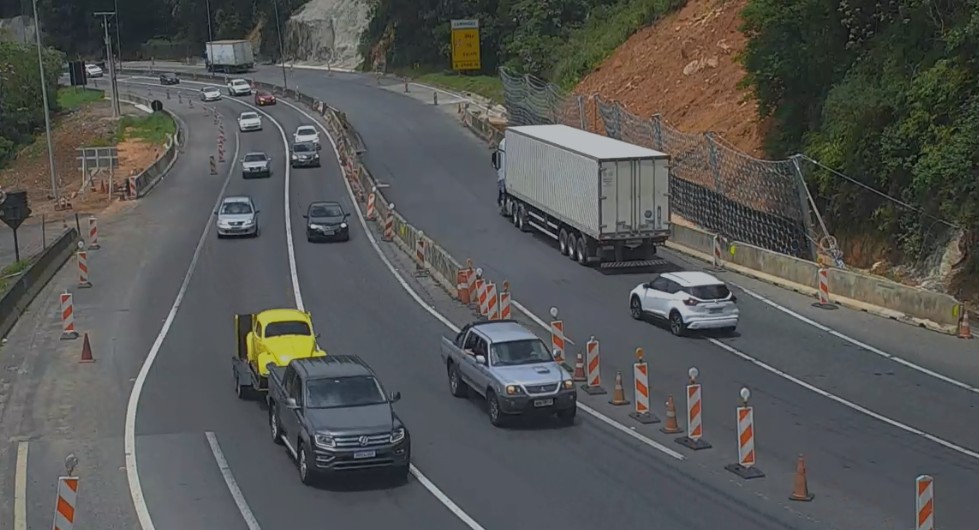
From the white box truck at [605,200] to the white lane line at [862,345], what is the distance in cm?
375

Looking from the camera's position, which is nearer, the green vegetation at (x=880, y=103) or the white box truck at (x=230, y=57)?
the green vegetation at (x=880, y=103)

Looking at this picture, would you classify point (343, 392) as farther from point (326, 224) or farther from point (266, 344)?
point (326, 224)

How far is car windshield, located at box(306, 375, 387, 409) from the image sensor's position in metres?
21.5

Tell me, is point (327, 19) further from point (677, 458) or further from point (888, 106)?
point (677, 458)

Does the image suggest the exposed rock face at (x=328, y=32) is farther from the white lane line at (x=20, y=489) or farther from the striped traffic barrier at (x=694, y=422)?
the striped traffic barrier at (x=694, y=422)

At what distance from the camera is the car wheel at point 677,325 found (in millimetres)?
32281

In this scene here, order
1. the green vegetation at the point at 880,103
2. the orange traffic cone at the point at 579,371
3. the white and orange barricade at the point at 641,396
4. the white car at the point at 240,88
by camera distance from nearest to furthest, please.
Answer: the white and orange barricade at the point at 641,396 → the orange traffic cone at the point at 579,371 → the green vegetation at the point at 880,103 → the white car at the point at 240,88

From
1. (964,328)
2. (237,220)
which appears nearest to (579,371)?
(964,328)

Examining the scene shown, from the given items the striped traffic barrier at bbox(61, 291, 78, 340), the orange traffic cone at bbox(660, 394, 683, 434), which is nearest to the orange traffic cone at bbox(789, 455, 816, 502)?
the orange traffic cone at bbox(660, 394, 683, 434)

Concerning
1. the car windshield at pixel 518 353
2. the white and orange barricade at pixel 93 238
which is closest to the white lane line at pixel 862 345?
the car windshield at pixel 518 353

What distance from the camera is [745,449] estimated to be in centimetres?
2167

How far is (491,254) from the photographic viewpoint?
4428cm

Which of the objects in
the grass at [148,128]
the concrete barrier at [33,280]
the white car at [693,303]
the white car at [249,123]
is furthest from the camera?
the grass at [148,128]

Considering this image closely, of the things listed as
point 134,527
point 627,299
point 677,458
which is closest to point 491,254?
point 627,299
